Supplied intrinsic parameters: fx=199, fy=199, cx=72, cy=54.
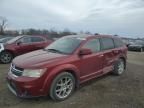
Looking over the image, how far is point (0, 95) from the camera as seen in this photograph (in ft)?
17.5

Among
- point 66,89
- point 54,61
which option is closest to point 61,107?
point 66,89

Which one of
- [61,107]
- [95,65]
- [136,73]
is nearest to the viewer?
[61,107]

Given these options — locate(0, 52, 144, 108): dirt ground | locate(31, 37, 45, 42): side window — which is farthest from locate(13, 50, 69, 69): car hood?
locate(31, 37, 45, 42): side window

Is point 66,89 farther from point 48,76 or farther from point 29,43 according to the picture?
point 29,43

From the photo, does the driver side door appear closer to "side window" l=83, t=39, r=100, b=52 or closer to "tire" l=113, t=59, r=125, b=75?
"tire" l=113, t=59, r=125, b=75

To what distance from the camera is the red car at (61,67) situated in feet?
15.2

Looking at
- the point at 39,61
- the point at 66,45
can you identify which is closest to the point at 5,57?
the point at 66,45

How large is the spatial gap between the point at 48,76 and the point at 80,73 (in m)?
1.17

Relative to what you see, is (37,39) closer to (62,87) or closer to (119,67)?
(119,67)

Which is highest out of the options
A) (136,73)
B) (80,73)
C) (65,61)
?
(65,61)

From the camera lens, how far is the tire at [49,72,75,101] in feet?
16.0

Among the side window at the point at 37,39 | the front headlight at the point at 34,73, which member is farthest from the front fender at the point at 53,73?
the side window at the point at 37,39

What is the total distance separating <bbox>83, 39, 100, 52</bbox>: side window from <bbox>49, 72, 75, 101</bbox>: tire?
1.17m

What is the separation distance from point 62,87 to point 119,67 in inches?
127
